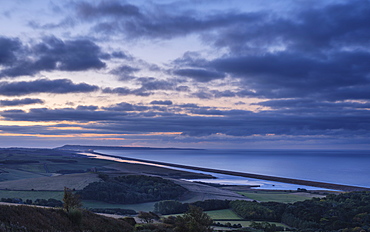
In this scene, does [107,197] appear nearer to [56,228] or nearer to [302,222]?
[302,222]

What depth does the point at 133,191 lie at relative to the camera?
8794 centimetres

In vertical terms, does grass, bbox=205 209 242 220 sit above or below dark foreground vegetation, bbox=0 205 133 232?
below

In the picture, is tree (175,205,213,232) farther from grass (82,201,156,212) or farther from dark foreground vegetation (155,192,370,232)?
grass (82,201,156,212)

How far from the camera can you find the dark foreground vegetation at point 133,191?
78.6m

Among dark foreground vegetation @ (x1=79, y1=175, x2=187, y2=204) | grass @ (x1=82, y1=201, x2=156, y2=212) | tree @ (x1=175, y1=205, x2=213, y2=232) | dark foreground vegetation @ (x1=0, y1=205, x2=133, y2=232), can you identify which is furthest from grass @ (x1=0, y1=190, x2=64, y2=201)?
tree @ (x1=175, y1=205, x2=213, y2=232)

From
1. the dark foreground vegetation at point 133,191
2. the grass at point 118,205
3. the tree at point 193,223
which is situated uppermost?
the tree at point 193,223

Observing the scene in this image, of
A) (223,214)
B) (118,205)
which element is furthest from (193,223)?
(118,205)

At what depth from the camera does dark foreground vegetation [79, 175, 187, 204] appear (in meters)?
78.6

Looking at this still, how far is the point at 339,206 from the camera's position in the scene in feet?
204

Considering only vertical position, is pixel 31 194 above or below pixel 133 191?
below

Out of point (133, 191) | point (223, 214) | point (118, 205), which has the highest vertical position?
point (223, 214)

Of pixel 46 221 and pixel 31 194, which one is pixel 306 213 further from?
pixel 31 194

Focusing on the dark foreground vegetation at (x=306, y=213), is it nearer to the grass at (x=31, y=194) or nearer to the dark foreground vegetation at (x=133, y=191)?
the dark foreground vegetation at (x=133, y=191)

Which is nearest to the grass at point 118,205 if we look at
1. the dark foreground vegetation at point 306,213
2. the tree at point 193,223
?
the dark foreground vegetation at point 306,213
